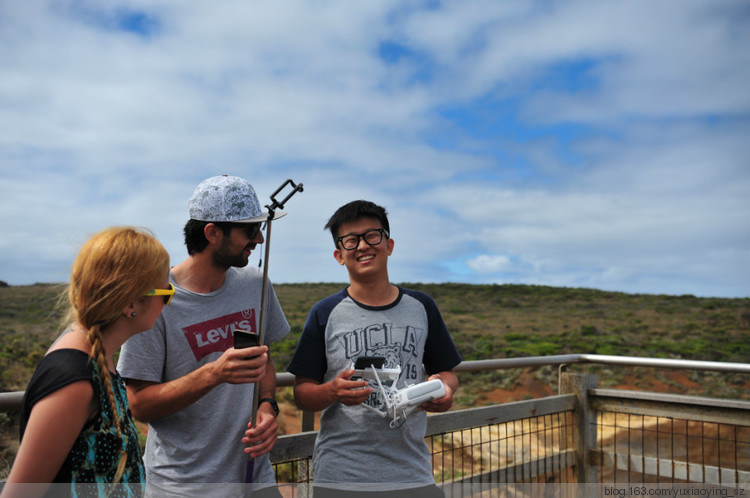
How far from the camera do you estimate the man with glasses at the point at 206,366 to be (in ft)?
5.86

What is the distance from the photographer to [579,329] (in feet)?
89.9

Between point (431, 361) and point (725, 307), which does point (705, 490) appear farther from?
point (725, 307)

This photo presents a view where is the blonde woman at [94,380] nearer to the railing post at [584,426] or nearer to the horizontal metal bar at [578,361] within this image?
the horizontal metal bar at [578,361]

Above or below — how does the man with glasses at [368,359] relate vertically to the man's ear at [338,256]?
below

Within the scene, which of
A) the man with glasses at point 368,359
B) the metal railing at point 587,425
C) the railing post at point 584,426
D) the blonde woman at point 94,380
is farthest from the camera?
the railing post at point 584,426

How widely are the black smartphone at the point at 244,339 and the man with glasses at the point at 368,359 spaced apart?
0.32 m

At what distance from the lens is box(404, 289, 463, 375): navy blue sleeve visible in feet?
7.61

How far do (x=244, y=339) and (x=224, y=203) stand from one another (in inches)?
18.9

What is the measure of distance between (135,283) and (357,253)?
99cm

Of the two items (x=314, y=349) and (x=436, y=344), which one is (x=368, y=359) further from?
(x=436, y=344)

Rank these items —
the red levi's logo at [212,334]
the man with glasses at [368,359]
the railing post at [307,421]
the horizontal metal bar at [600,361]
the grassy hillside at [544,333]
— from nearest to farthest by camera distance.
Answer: the red levi's logo at [212,334], the man with glasses at [368,359], the railing post at [307,421], the horizontal metal bar at [600,361], the grassy hillside at [544,333]

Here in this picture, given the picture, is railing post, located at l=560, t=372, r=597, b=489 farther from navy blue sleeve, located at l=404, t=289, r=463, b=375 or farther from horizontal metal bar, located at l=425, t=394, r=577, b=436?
navy blue sleeve, located at l=404, t=289, r=463, b=375

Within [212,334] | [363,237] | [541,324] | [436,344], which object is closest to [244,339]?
[212,334]

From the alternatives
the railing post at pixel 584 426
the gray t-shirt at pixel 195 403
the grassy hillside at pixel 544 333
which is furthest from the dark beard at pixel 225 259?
the railing post at pixel 584 426
